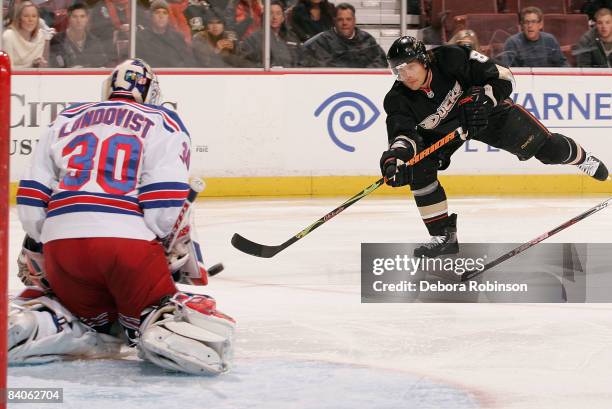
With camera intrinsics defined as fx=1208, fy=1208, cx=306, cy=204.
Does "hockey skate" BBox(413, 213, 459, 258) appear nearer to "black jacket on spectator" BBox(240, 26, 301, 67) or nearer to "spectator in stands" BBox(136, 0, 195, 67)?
"black jacket on spectator" BBox(240, 26, 301, 67)

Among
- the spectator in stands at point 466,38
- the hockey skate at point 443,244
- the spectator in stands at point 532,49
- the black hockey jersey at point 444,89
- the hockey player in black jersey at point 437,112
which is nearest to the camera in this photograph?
the hockey player in black jersey at point 437,112

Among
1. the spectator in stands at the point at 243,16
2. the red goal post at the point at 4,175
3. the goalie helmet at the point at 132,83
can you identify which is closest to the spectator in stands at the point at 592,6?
the spectator in stands at the point at 243,16

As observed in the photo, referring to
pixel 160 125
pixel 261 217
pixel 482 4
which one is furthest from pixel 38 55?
pixel 160 125

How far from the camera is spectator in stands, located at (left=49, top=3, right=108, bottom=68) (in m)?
7.03

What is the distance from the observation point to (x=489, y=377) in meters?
2.92

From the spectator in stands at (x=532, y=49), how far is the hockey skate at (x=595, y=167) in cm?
214

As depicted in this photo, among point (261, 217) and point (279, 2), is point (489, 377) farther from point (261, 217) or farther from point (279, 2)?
point (279, 2)

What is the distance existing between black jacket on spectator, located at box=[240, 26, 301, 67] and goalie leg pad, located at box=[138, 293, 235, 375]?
4.36 m

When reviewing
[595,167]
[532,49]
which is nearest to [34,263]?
[595,167]

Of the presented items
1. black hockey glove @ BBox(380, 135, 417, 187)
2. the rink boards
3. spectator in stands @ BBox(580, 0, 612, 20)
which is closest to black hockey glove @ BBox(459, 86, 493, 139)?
black hockey glove @ BBox(380, 135, 417, 187)

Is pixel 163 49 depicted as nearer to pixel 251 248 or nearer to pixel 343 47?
pixel 343 47

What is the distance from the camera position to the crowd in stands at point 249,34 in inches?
276

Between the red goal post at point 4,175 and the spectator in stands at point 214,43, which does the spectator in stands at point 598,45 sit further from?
the red goal post at point 4,175

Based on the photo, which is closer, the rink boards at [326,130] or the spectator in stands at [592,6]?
the rink boards at [326,130]
